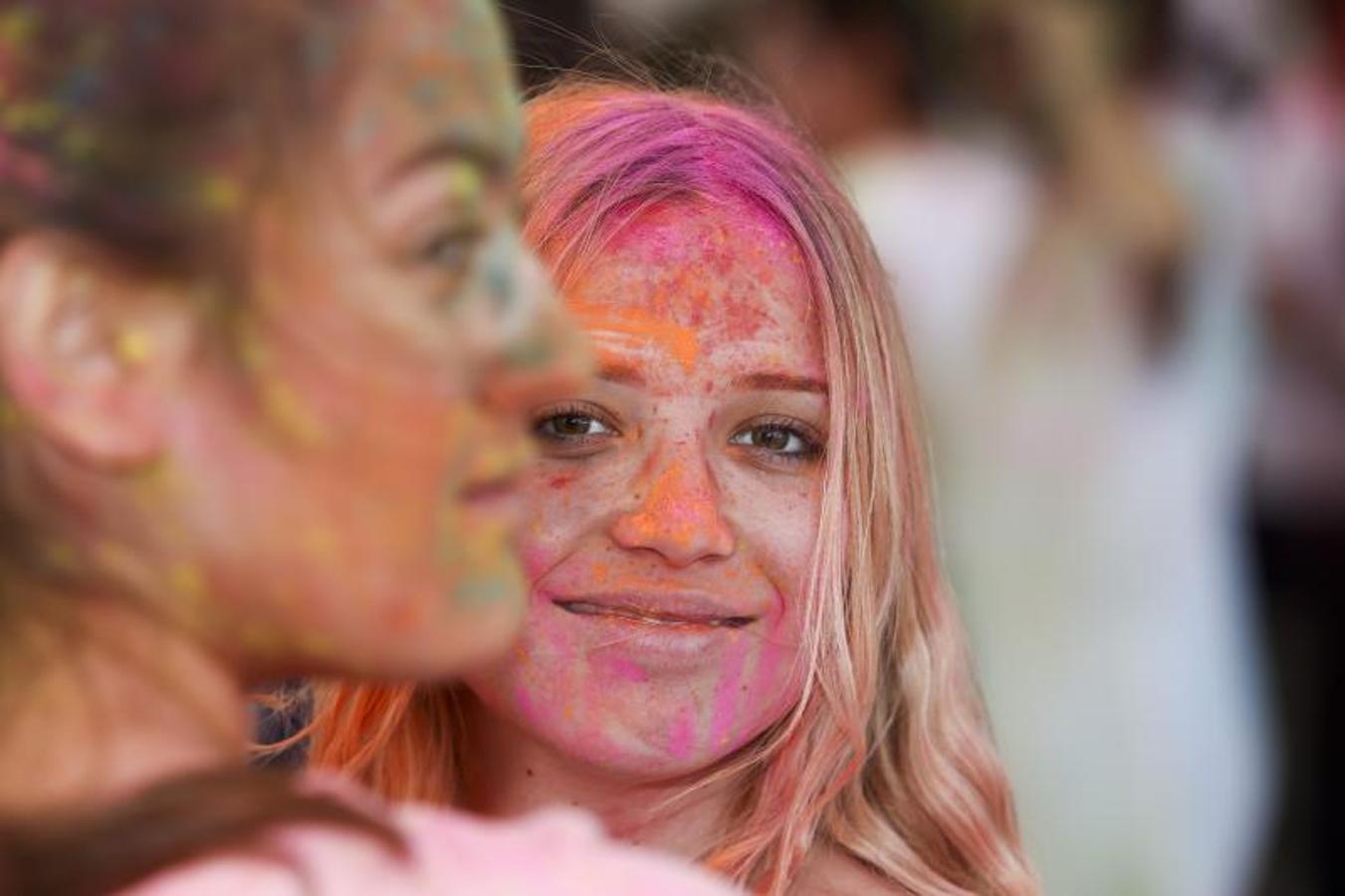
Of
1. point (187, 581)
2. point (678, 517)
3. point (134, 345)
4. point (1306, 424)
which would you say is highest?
point (1306, 424)

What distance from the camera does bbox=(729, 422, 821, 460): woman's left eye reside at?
193 centimetres

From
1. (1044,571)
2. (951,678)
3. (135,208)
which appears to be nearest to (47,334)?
(135,208)

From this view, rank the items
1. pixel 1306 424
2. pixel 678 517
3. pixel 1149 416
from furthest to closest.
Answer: pixel 1306 424, pixel 1149 416, pixel 678 517

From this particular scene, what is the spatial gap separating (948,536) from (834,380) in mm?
2481

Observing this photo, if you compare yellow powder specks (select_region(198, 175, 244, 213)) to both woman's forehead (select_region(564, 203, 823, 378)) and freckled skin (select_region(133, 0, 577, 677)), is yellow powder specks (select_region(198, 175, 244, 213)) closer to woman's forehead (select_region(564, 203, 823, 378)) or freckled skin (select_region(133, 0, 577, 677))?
freckled skin (select_region(133, 0, 577, 677))

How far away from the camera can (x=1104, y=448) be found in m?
4.26

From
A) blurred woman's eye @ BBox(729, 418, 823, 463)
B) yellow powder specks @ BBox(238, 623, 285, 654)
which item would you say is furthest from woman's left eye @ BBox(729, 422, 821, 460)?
yellow powder specks @ BBox(238, 623, 285, 654)

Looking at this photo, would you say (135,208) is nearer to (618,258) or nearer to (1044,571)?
(618,258)

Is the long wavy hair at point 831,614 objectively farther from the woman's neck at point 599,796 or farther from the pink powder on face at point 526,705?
the pink powder on face at point 526,705

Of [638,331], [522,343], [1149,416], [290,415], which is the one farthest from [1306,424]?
[290,415]

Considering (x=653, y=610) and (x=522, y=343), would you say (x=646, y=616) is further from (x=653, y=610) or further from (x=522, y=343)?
(x=522, y=343)

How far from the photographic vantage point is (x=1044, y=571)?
14.2ft

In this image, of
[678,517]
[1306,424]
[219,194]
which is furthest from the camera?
[1306,424]

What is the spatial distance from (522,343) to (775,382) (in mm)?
789
